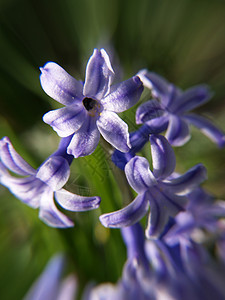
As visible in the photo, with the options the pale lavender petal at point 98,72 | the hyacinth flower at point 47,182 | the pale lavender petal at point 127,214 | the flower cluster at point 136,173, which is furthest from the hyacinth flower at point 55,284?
the pale lavender petal at point 98,72

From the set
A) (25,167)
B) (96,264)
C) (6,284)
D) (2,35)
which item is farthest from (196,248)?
(2,35)

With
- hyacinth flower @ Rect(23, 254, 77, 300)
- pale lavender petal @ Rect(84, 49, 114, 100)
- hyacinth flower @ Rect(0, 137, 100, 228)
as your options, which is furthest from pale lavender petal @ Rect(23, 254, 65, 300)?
pale lavender petal @ Rect(84, 49, 114, 100)

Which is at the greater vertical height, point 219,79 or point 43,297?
point 219,79

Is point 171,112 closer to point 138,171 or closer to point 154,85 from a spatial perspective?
point 154,85

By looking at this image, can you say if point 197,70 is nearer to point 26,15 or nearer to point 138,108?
point 26,15

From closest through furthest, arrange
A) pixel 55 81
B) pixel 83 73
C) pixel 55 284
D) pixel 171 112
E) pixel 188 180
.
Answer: pixel 55 81
pixel 188 180
pixel 171 112
pixel 83 73
pixel 55 284

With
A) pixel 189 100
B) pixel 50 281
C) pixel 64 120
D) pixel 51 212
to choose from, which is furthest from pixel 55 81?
pixel 50 281

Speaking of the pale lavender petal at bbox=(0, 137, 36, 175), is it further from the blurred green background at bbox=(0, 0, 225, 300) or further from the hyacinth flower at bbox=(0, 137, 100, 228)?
the blurred green background at bbox=(0, 0, 225, 300)
